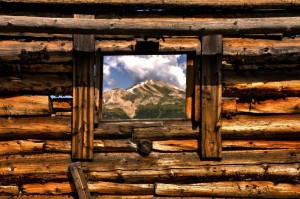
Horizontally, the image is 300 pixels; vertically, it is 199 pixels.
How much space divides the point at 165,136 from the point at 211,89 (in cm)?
91

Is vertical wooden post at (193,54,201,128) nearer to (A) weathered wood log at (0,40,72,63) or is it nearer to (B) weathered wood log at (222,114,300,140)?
(B) weathered wood log at (222,114,300,140)

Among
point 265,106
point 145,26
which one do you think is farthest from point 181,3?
point 265,106

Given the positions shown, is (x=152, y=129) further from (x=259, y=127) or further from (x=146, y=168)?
(x=259, y=127)

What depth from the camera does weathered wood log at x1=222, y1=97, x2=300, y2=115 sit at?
4.27 m

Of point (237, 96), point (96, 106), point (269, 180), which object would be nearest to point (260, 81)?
point (237, 96)

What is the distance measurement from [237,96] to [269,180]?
129 cm

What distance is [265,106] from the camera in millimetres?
4285

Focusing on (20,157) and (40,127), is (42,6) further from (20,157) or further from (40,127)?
(20,157)

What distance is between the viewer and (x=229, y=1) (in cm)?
414

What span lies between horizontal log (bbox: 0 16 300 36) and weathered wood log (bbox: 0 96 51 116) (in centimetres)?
113

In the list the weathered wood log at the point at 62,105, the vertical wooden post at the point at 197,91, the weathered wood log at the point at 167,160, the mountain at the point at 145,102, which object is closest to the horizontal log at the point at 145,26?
the vertical wooden post at the point at 197,91

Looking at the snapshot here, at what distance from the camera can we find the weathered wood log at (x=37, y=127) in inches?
163

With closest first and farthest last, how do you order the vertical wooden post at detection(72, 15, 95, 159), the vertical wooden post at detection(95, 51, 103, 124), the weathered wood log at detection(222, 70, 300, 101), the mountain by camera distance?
the vertical wooden post at detection(72, 15, 95, 159), the vertical wooden post at detection(95, 51, 103, 124), the weathered wood log at detection(222, 70, 300, 101), the mountain

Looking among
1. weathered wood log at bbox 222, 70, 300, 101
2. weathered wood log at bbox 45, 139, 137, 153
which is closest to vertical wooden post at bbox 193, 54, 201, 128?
weathered wood log at bbox 222, 70, 300, 101
